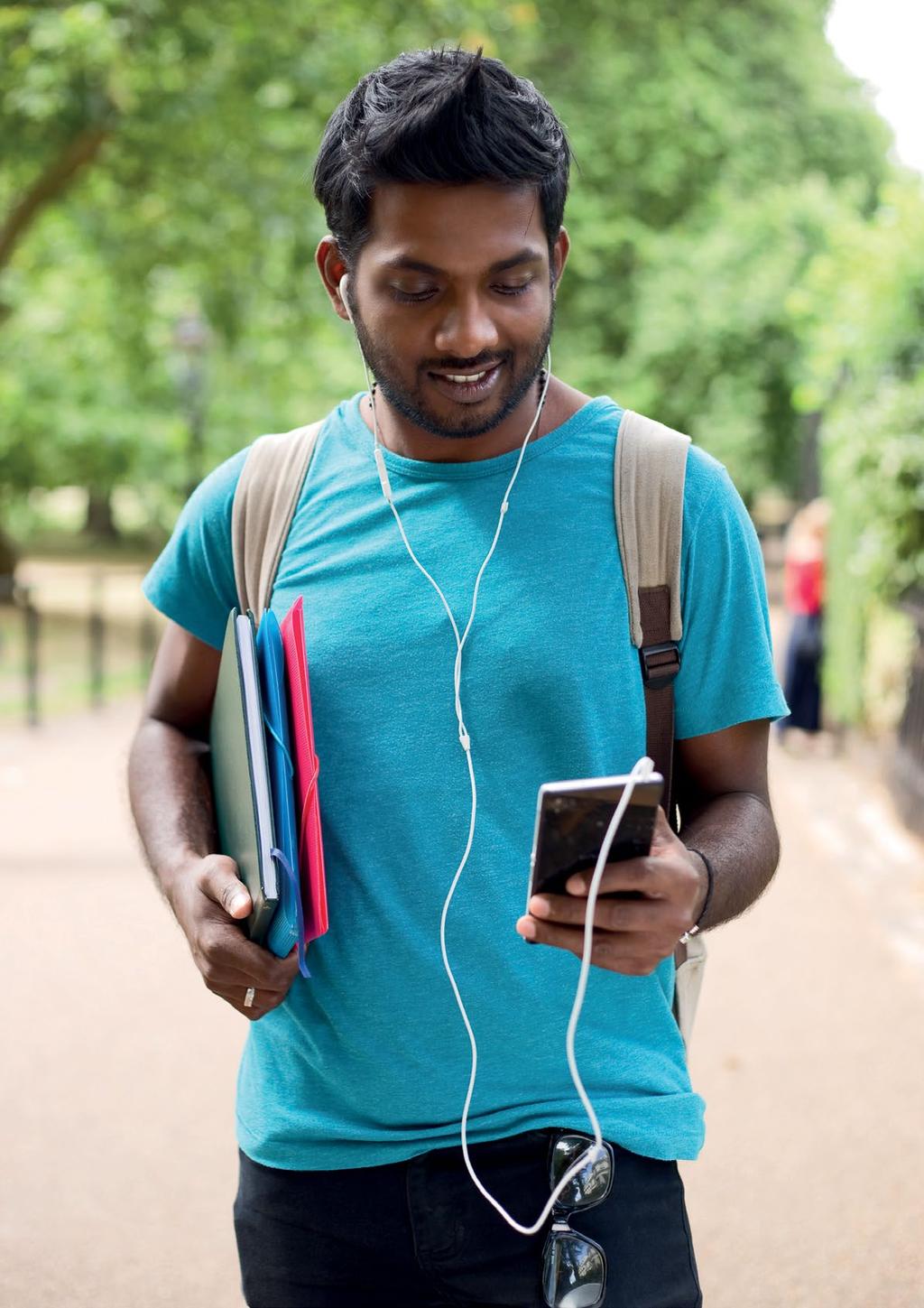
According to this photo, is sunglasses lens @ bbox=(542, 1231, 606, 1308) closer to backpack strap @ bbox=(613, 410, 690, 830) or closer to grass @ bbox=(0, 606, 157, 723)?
backpack strap @ bbox=(613, 410, 690, 830)

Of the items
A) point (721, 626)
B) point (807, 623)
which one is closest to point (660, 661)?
point (721, 626)

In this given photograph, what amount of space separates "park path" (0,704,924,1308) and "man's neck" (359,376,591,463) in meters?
0.79

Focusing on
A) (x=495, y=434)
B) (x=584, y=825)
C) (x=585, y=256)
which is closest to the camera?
(x=584, y=825)

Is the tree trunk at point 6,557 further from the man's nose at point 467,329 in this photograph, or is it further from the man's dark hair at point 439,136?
the man's nose at point 467,329

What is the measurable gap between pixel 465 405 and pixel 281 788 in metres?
0.50

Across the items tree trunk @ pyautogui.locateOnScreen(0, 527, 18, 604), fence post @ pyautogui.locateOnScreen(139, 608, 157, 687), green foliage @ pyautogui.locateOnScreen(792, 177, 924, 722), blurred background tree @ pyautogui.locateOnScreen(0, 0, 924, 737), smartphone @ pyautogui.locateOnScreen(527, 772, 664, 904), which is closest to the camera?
smartphone @ pyautogui.locateOnScreen(527, 772, 664, 904)

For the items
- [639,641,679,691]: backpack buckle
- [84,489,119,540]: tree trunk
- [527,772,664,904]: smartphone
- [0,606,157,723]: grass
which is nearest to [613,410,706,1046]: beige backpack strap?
[639,641,679,691]: backpack buckle

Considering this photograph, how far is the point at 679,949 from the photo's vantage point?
6.87 ft

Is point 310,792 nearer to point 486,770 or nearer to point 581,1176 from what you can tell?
point 486,770

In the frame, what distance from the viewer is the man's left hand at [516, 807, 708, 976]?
1.62m

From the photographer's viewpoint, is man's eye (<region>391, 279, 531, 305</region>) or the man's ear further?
the man's ear

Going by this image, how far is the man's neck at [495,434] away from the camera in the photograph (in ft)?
6.61

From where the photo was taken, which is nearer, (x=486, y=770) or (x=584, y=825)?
(x=584, y=825)

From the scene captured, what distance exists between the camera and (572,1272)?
6.06 feet
